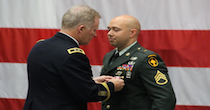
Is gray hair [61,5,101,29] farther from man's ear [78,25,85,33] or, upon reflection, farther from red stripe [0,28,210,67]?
red stripe [0,28,210,67]

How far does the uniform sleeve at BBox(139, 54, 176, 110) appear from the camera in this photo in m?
1.39

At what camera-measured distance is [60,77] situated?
→ 1220 mm

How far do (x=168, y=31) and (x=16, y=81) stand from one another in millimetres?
1617

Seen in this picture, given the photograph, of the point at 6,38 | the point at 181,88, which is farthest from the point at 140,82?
the point at 6,38

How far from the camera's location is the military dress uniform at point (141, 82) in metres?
1.41

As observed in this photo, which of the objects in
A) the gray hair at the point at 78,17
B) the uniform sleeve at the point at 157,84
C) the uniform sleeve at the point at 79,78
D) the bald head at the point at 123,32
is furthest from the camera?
the bald head at the point at 123,32

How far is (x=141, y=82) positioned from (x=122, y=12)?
3.25 ft

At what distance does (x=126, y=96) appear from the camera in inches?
59.6

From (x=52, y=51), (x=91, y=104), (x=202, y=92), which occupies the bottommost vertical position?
(x=91, y=104)

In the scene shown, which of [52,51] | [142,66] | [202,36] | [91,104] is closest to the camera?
[52,51]

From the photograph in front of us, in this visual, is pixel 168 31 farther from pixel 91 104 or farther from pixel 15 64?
pixel 15 64

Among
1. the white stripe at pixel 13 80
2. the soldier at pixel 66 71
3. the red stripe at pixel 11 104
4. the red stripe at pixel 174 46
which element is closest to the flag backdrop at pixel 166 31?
the red stripe at pixel 174 46

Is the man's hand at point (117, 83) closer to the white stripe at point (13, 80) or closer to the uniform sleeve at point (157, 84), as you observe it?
the uniform sleeve at point (157, 84)

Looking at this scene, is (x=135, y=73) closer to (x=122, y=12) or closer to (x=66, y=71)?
(x=66, y=71)
